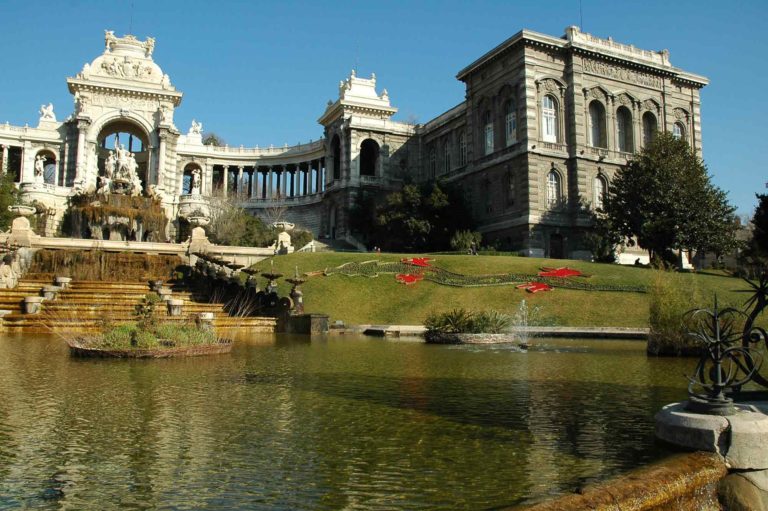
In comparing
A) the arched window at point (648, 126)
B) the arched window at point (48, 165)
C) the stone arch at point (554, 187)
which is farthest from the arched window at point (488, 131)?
the arched window at point (48, 165)

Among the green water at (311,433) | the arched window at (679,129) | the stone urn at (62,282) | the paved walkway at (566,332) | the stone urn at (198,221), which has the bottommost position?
the green water at (311,433)

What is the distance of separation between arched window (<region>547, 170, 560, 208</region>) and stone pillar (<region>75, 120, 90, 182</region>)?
53.4 meters

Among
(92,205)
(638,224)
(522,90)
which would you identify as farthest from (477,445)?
(522,90)

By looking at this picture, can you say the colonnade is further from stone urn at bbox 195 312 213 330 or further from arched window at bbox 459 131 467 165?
stone urn at bbox 195 312 213 330

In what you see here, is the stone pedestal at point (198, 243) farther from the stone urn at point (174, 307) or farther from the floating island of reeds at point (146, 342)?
the floating island of reeds at point (146, 342)

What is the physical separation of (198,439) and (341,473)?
2.02 meters

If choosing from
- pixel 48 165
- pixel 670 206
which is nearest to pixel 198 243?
pixel 670 206

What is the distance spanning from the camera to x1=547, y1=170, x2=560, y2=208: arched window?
173ft

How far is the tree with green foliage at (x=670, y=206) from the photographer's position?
43.7 m

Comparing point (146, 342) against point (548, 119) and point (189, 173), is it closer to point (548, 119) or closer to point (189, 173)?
point (548, 119)

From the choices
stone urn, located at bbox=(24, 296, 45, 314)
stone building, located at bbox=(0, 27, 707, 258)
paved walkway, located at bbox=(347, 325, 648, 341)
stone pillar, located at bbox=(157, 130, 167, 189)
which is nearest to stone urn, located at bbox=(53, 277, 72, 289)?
stone urn, located at bbox=(24, 296, 45, 314)

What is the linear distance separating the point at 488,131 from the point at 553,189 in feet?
32.4

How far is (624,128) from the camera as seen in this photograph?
57.5 meters

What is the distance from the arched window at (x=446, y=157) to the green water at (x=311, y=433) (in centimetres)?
5718
